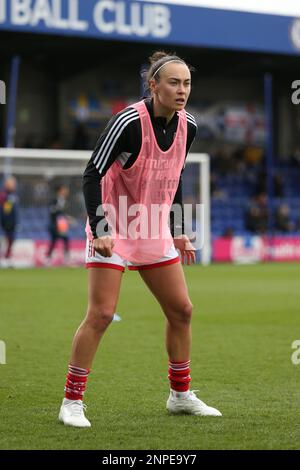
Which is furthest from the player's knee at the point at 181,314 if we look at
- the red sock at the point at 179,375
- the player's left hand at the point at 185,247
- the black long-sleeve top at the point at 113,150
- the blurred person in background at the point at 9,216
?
the blurred person in background at the point at 9,216

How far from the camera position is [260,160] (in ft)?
116

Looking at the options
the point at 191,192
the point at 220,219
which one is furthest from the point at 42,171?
the point at 220,219

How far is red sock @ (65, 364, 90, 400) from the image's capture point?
5.35m

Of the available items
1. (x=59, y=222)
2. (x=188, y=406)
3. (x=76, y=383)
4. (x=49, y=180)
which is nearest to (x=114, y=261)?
(x=76, y=383)

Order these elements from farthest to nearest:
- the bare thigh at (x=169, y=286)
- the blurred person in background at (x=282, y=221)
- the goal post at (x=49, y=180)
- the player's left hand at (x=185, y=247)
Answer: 1. the blurred person in background at (x=282, y=221)
2. the goal post at (x=49, y=180)
3. the player's left hand at (x=185, y=247)
4. the bare thigh at (x=169, y=286)

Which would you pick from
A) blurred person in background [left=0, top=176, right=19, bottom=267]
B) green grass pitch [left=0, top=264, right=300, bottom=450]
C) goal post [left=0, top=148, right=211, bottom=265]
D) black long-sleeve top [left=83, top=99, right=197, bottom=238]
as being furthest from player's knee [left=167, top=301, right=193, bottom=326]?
goal post [left=0, top=148, right=211, bottom=265]

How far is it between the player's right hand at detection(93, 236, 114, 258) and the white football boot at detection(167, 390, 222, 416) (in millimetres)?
1084

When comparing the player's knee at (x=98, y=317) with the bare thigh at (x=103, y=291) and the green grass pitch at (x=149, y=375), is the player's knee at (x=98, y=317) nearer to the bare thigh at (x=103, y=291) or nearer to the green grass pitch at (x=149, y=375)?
the bare thigh at (x=103, y=291)

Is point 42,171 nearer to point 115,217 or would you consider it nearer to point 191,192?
point 191,192

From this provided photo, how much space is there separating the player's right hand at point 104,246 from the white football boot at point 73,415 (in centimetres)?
87

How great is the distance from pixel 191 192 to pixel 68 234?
3668mm

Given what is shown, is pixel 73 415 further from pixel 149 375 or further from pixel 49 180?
pixel 49 180

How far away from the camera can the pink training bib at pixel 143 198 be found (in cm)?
545

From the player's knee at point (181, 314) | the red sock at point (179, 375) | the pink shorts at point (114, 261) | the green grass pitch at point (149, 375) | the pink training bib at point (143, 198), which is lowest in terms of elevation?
the green grass pitch at point (149, 375)
